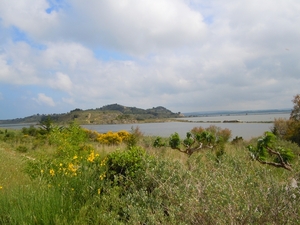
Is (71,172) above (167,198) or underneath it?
above

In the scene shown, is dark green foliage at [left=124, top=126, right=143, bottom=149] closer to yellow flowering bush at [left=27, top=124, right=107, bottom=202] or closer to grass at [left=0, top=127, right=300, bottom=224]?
yellow flowering bush at [left=27, top=124, right=107, bottom=202]

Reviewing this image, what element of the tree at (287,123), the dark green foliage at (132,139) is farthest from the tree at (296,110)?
the dark green foliage at (132,139)

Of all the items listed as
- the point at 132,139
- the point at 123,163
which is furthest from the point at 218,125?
the point at 123,163

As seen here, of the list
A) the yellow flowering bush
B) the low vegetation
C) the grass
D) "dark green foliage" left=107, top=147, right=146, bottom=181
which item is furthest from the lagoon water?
the grass

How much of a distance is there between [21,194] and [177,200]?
2263 millimetres

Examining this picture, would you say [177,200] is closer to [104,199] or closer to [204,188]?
[204,188]

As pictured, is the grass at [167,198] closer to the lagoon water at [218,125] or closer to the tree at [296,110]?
the lagoon water at [218,125]

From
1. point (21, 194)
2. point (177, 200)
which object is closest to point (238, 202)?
point (177, 200)

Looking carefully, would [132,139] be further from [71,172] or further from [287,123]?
[287,123]

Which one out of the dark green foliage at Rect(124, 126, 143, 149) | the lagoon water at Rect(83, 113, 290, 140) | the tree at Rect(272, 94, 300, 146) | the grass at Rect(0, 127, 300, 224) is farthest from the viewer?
the lagoon water at Rect(83, 113, 290, 140)

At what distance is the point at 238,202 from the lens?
286cm

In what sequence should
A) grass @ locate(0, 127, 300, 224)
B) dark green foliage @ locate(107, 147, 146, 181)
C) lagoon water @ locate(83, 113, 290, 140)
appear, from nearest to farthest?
grass @ locate(0, 127, 300, 224) < dark green foliage @ locate(107, 147, 146, 181) < lagoon water @ locate(83, 113, 290, 140)

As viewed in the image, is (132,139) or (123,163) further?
(132,139)

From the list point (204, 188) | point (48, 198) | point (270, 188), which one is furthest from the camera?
point (48, 198)
